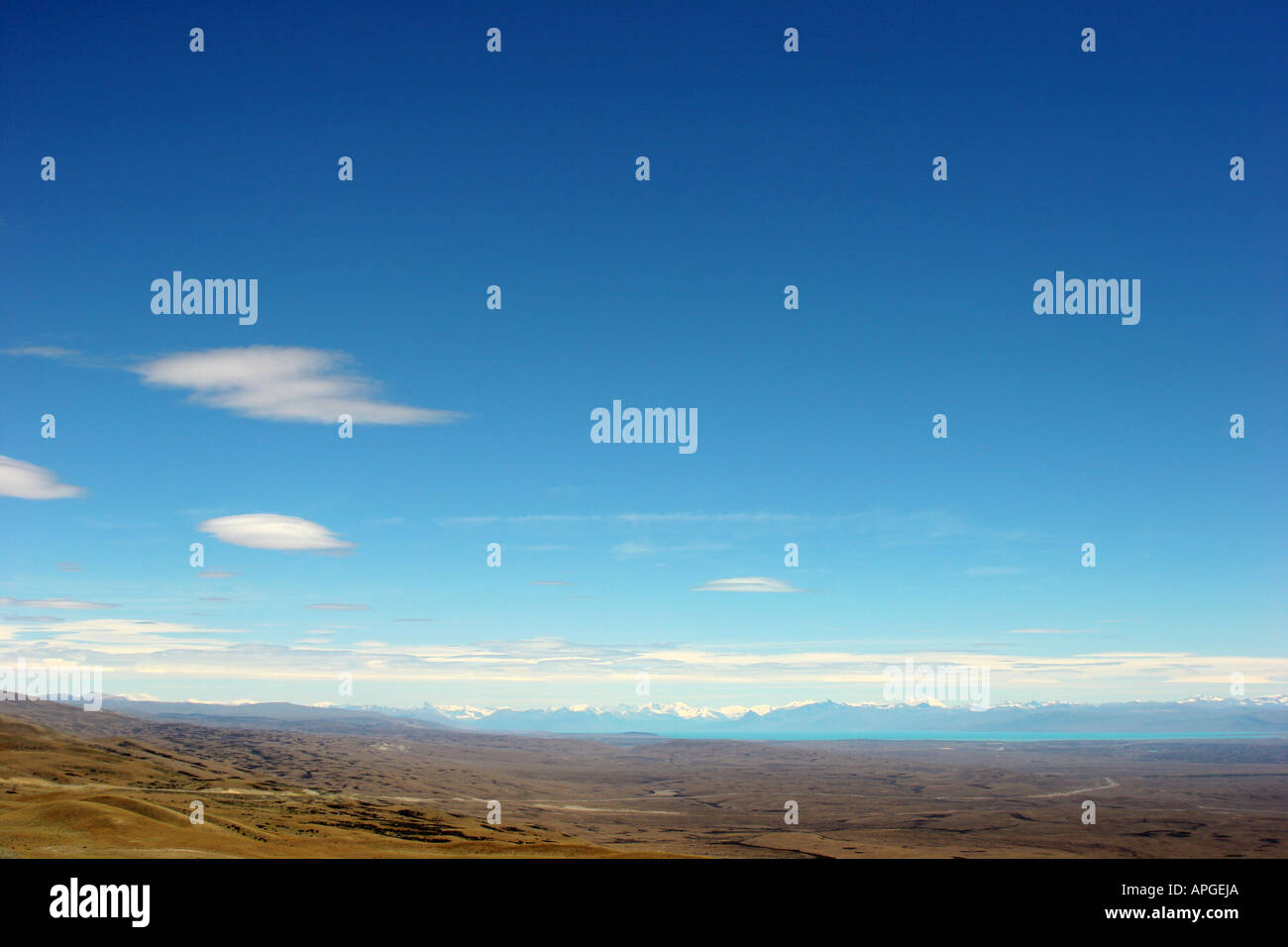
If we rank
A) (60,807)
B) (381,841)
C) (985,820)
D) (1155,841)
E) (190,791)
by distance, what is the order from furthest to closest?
(985,820), (1155,841), (190,791), (381,841), (60,807)

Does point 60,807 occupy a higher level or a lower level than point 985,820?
higher
